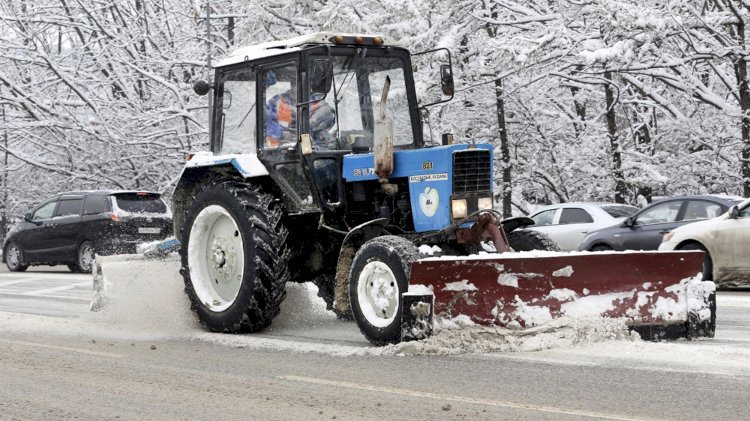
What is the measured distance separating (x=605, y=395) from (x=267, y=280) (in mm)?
3907

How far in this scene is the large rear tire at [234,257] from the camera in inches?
385

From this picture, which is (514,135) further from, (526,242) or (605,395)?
(605,395)

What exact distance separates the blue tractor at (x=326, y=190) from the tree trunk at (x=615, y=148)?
15543 mm

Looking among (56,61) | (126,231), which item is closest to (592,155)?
(126,231)

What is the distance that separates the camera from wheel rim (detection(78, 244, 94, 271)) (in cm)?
2366

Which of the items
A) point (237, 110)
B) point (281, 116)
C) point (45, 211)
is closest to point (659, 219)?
point (237, 110)

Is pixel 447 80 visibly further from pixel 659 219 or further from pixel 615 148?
pixel 615 148

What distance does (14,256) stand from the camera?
25.9 meters

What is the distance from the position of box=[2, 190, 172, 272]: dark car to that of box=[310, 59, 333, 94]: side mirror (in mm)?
14215

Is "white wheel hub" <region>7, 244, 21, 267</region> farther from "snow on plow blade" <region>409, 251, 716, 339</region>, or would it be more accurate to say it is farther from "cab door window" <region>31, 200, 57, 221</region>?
"snow on plow blade" <region>409, 251, 716, 339</region>

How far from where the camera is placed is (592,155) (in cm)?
2684

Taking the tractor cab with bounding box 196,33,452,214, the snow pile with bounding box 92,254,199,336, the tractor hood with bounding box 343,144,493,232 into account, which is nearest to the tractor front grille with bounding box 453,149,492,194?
the tractor hood with bounding box 343,144,493,232

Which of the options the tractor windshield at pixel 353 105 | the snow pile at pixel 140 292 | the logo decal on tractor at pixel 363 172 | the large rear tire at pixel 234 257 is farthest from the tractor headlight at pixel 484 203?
the snow pile at pixel 140 292

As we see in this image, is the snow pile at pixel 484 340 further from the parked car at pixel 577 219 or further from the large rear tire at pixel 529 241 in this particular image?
the parked car at pixel 577 219
